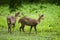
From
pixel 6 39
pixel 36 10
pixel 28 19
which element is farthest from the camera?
pixel 36 10

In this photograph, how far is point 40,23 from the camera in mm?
3416

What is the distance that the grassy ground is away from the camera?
325cm

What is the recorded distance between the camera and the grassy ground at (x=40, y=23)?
10.7 feet

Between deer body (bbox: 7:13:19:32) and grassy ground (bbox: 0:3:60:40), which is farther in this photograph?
deer body (bbox: 7:13:19:32)

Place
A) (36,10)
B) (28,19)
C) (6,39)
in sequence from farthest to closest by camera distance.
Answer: (36,10)
(28,19)
(6,39)

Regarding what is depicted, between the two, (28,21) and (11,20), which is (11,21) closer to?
(11,20)

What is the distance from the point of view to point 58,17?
3531 millimetres

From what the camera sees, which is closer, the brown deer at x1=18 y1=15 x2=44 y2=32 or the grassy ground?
the grassy ground

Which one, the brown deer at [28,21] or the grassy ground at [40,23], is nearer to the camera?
the grassy ground at [40,23]

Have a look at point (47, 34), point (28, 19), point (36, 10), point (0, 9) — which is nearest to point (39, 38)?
point (47, 34)

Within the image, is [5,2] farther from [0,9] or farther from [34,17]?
[34,17]

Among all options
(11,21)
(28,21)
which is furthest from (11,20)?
(28,21)

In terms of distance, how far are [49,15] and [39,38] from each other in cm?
47

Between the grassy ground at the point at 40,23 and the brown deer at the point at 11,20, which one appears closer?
the grassy ground at the point at 40,23
